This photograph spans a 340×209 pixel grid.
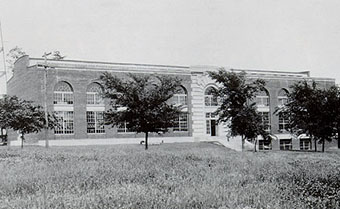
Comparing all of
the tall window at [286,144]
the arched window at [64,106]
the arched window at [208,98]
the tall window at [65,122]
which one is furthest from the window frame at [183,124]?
the tall window at [286,144]

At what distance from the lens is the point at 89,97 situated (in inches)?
1645

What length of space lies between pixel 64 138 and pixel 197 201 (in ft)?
113

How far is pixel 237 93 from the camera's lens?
97.1 feet

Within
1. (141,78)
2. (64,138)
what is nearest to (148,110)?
(141,78)

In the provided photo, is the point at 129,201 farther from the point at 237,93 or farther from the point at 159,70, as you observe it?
the point at 159,70

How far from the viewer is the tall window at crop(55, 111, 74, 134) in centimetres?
4022

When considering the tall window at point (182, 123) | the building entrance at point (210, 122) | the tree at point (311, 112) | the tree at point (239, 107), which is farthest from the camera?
the building entrance at point (210, 122)

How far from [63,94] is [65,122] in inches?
98.9

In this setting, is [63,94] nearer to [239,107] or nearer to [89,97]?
[89,97]

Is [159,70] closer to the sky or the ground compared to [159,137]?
closer to the sky

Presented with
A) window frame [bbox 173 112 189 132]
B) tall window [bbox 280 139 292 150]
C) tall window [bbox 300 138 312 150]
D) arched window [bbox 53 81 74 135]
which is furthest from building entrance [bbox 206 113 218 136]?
arched window [bbox 53 81 74 135]

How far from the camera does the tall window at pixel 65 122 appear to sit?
40.2m

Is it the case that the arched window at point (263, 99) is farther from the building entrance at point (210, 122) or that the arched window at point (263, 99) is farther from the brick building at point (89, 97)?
the building entrance at point (210, 122)

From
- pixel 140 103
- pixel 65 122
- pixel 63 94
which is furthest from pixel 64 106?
pixel 140 103
